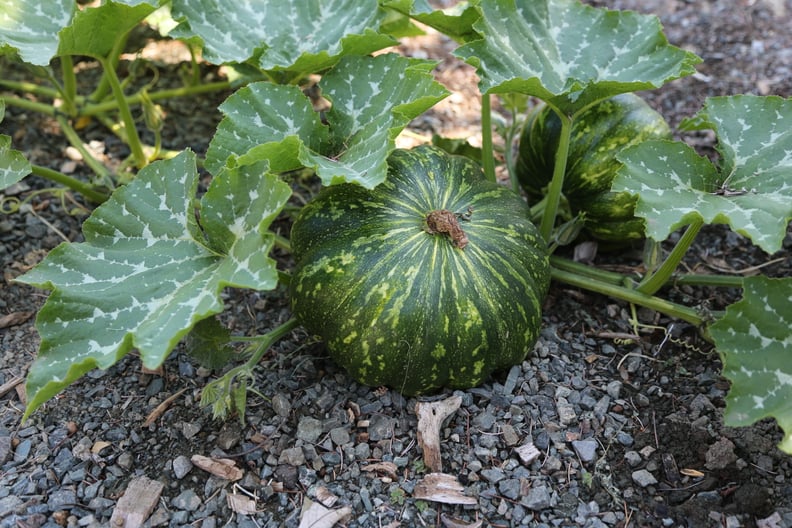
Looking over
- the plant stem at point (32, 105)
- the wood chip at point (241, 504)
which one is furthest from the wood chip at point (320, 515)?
the plant stem at point (32, 105)

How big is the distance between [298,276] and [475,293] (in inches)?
21.1

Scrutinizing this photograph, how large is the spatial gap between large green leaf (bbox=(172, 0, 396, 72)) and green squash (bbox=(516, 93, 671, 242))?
72 cm

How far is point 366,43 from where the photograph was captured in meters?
2.52

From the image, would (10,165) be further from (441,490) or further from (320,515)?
(441,490)

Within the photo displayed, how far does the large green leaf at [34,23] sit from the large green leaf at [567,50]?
4.48ft

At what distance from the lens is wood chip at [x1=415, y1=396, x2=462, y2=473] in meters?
2.13

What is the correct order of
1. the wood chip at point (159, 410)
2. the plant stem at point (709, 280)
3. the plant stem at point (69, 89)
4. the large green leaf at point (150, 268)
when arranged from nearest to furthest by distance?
the large green leaf at point (150, 268) → the wood chip at point (159, 410) → the plant stem at point (709, 280) → the plant stem at point (69, 89)

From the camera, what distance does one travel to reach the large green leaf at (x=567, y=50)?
7.75ft

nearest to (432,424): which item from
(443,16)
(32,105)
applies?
(443,16)

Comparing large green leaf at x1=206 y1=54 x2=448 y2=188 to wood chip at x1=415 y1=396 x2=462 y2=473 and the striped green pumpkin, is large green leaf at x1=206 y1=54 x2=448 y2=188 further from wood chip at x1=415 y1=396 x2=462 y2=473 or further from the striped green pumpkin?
wood chip at x1=415 y1=396 x2=462 y2=473

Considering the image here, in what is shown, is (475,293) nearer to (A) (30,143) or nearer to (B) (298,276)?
(B) (298,276)

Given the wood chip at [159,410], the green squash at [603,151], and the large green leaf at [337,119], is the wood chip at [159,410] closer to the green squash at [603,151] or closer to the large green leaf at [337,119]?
the large green leaf at [337,119]

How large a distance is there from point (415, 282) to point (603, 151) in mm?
941

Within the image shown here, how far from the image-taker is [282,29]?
2.70 meters
